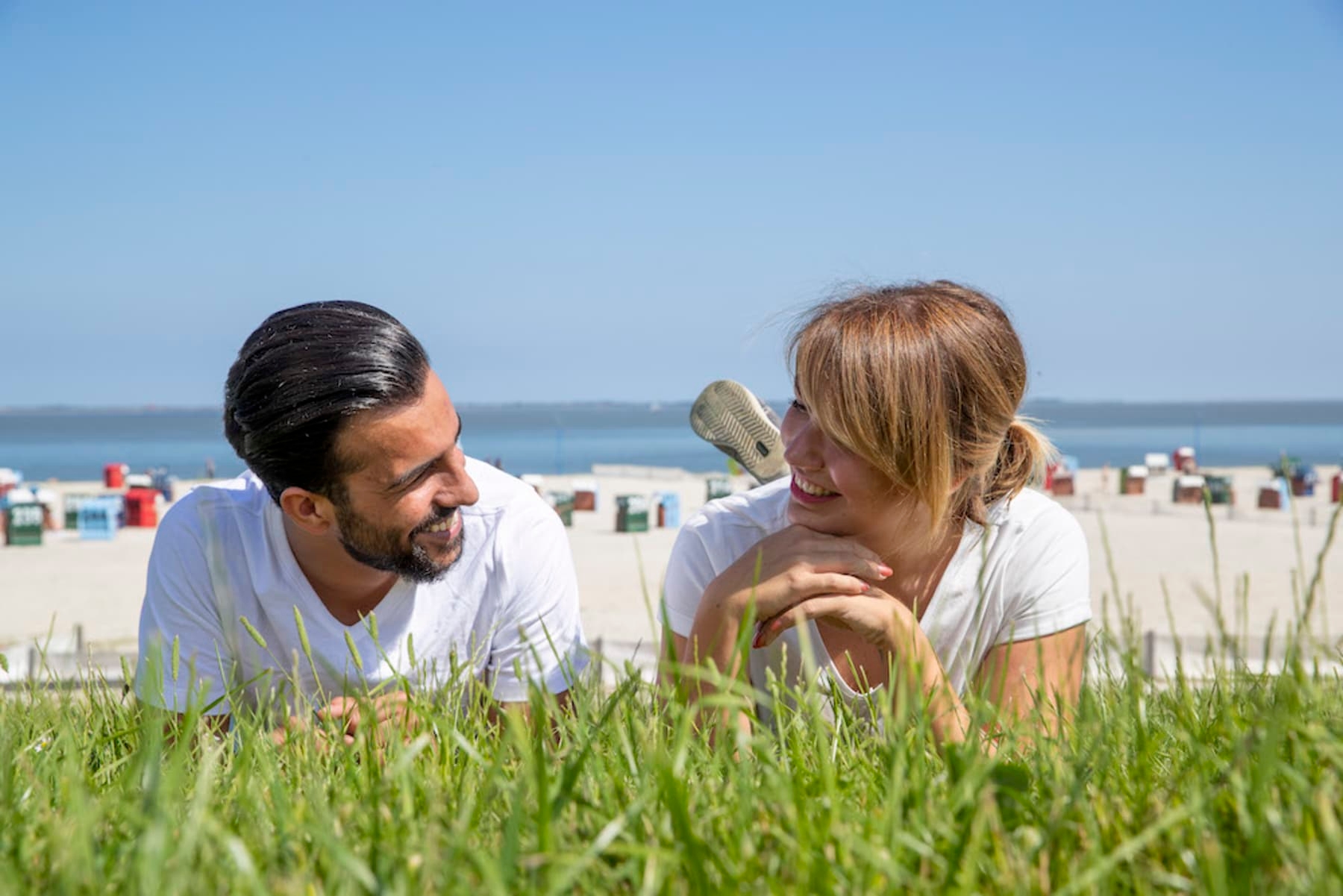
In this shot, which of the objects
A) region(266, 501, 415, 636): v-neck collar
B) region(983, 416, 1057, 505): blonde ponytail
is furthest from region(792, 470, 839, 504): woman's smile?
region(266, 501, 415, 636): v-neck collar

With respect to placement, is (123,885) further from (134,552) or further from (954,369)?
(134,552)

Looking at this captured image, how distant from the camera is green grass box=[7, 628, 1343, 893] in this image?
3.31ft

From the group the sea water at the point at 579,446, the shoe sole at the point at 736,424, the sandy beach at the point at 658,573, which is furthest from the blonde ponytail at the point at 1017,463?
the sea water at the point at 579,446

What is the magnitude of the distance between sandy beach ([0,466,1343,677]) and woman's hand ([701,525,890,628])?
5.83 meters

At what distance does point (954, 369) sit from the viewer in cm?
267

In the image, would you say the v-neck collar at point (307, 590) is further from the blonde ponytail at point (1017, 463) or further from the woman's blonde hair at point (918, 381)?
the blonde ponytail at point (1017, 463)

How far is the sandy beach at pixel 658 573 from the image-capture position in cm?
1398

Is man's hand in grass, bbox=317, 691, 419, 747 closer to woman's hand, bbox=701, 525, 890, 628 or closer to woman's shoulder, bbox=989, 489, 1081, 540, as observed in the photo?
woman's hand, bbox=701, 525, 890, 628

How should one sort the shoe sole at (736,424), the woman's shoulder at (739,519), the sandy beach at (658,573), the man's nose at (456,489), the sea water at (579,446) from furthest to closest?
the sea water at (579,446), the sandy beach at (658,573), the shoe sole at (736,424), the woman's shoulder at (739,519), the man's nose at (456,489)

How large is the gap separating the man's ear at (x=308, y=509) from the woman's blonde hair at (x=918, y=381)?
3.94 feet

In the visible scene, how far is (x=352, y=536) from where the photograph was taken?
2.89 meters

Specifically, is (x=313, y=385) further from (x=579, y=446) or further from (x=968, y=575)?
(x=579, y=446)

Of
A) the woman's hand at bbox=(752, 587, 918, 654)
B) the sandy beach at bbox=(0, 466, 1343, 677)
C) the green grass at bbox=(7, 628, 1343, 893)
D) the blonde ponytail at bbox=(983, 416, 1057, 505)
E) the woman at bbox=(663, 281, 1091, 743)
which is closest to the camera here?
the green grass at bbox=(7, 628, 1343, 893)

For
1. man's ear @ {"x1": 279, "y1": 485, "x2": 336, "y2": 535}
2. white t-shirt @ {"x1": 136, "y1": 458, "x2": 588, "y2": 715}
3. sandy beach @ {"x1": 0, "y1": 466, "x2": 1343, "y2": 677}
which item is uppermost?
man's ear @ {"x1": 279, "y1": 485, "x2": 336, "y2": 535}
